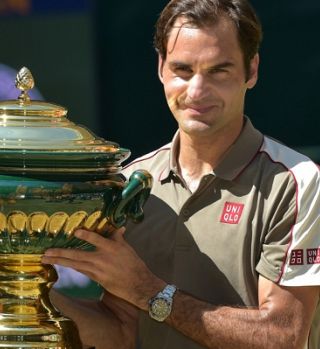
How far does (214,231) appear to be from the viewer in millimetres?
3305

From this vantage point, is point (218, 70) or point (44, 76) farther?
point (44, 76)

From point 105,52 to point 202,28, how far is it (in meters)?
3.75

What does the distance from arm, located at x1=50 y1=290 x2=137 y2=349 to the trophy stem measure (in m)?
0.32

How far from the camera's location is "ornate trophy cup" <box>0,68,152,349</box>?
2.86 meters

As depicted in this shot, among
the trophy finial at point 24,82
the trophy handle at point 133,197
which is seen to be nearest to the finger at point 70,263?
the trophy handle at point 133,197

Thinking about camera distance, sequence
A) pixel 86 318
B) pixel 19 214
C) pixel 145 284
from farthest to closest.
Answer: pixel 86 318, pixel 145 284, pixel 19 214

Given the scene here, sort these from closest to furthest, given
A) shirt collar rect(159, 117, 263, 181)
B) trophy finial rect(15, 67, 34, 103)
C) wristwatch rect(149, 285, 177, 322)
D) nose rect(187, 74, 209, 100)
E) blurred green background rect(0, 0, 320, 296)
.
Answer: trophy finial rect(15, 67, 34, 103), wristwatch rect(149, 285, 177, 322), nose rect(187, 74, 209, 100), shirt collar rect(159, 117, 263, 181), blurred green background rect(0, 0, 320, 296)

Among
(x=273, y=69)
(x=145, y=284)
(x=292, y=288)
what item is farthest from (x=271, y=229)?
(x=273, y=69)

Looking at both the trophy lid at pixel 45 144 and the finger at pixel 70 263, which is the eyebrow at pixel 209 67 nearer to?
the trophy lid at pixel 45 144

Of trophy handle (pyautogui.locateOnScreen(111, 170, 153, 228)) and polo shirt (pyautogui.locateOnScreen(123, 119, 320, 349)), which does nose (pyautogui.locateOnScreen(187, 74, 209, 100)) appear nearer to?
polo shirt (pyautogui.locateOnScreen(123, 119, 320, 349))

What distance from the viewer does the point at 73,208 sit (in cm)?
288

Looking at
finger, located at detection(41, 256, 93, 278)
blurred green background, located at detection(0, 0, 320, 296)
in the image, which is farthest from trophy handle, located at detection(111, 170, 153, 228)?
blurred green background, located at detection(0, 0, 320, 296)

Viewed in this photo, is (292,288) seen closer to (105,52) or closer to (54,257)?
(54,257)

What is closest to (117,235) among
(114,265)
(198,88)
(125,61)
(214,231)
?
(114,265)
